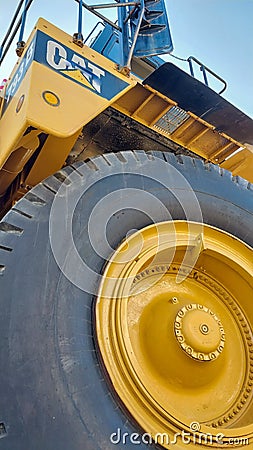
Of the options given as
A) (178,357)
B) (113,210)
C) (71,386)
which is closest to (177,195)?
(113,210)

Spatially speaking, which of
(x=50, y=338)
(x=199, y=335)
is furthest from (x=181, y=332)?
(x=50, y=338)

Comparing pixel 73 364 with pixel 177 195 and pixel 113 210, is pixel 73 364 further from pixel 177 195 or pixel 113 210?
pixel 177 195

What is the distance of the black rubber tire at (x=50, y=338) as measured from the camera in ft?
3.26

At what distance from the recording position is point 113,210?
1.49 meters

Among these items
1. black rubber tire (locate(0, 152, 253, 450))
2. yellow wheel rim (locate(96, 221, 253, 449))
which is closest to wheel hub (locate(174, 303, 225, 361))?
yellow wheel rim (locate(96, 221, 253, 449))

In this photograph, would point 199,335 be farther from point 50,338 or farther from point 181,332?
point 50,338

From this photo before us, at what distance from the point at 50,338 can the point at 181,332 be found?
20.9 inches

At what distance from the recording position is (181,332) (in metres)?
1.42

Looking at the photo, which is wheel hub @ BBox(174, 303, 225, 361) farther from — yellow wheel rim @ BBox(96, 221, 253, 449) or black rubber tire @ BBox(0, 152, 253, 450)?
black rubber tire @ BBox(0, 152, 253, 450)

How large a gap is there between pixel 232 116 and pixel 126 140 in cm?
66

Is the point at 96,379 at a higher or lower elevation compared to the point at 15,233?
lower

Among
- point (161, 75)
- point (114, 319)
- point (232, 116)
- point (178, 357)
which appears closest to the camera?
point (114, 319)

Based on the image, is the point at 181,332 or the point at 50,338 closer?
the point at 50,338

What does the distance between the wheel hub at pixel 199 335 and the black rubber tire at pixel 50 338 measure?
38 centimetres
